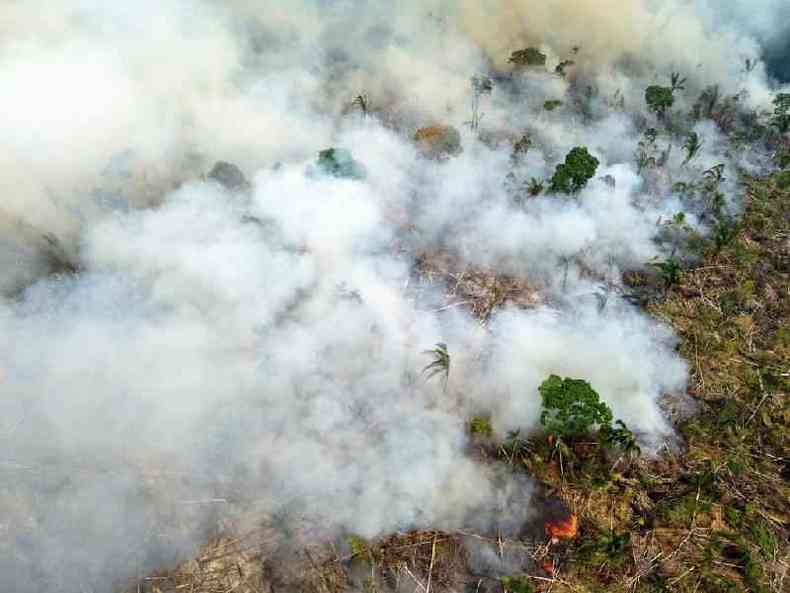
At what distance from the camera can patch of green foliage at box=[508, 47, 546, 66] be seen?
2186cm

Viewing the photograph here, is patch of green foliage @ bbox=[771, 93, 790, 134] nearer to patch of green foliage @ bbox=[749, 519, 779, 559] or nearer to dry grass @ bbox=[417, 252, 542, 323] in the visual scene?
dry grass @ bbox=[417, 252, 542, 323]

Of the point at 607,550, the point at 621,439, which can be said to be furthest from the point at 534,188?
the point at 607,550

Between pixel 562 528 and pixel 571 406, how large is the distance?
235 cm

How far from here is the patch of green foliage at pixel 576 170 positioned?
16688 mm

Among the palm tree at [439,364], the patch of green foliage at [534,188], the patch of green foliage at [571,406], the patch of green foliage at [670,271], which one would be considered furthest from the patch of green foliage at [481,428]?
the patch of green foliage at [534,188]

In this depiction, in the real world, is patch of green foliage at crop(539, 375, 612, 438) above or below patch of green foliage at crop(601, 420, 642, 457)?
above

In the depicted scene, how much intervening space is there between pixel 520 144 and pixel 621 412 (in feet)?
34.7

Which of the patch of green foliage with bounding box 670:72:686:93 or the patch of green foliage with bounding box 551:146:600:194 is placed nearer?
the patch of green foliage with bounding box 551:146:600:194

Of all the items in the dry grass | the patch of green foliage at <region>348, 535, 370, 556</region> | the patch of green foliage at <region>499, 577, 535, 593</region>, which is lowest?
the patch of green foliage at <region>348, 535, 370, 556</region>

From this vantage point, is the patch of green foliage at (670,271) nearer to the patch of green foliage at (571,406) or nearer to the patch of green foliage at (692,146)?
the patch of green foliage at (692,146)

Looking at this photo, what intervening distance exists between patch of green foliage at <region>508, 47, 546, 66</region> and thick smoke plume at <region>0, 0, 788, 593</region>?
855 millimetres

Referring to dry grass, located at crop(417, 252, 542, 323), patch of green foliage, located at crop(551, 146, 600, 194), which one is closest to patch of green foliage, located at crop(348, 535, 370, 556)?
dry grass, located at crop(417, 252, 542, 323)

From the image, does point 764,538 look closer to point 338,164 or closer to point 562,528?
point 562,528

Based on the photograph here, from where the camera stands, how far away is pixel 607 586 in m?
10.8
